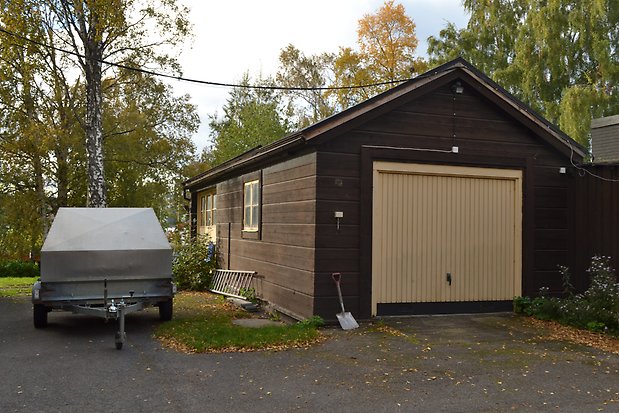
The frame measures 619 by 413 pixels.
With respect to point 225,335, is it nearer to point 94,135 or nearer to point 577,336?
point 577,336

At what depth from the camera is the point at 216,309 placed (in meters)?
11.0

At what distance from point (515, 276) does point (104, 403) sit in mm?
7251

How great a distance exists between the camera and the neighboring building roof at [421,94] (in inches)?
341

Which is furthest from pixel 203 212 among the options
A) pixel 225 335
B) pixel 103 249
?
pixel 225 335

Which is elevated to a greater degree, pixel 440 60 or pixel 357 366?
pixel 440 60

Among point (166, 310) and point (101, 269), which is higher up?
point (101, 269)

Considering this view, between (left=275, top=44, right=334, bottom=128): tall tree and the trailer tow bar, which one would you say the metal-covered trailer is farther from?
(left=275, top=44, right=334, bottom=128): tall tree

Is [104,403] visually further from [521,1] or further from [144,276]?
[521,1]

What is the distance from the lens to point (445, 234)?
9.69 meters

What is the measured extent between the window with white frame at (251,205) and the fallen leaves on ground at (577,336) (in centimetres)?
549

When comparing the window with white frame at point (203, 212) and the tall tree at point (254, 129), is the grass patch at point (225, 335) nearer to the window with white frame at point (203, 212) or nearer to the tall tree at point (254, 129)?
the window with white frame at point (203, 212)

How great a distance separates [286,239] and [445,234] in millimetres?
2668

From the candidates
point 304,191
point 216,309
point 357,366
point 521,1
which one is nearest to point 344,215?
point 304,191

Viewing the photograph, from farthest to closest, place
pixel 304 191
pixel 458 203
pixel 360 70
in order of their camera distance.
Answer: pixel 360 70, pixel 458 203, pixel 304 191
